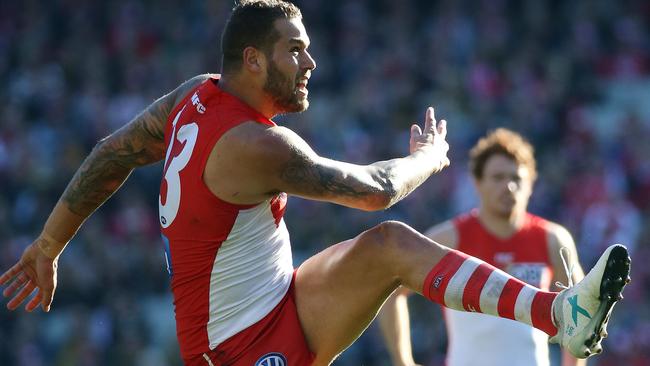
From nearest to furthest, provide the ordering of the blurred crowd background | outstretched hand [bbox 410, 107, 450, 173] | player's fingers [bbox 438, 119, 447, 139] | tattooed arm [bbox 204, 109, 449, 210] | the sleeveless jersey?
tattooed arm [bbox 204, 109, 449, 210] < outstretched hand [bbox 410, 107, 450, 173] < player's fingers [bbox 438, 119, 447, 139] < the sleeveless jersey < the blurred crowd background

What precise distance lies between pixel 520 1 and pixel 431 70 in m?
1.86

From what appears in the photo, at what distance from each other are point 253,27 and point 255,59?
0.13 metres

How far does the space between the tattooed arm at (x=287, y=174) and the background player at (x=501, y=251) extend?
181 cm

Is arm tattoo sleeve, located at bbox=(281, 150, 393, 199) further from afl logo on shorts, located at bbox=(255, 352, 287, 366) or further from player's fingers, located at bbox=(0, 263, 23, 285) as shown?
player's fingers, located at bbox=(0, 263, 23, 285)

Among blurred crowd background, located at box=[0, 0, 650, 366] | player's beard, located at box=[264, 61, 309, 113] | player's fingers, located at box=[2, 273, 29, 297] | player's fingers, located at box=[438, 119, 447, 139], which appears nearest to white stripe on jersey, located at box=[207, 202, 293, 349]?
player's beard, located at box=[264, 61, 309, 113]

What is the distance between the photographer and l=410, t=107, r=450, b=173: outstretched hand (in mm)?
5277

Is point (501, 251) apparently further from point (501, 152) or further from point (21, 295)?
point (21, 295)

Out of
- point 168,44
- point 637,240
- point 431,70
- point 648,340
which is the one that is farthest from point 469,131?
point 168,44

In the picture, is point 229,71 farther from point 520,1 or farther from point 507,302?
point 520,1

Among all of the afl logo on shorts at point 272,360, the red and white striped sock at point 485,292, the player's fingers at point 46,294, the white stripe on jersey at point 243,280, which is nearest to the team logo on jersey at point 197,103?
the white stripe on jersey at point 243,280

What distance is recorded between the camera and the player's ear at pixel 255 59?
16.7 ft

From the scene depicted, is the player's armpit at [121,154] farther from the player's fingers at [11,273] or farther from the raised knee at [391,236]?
the raised knee at [391,236]

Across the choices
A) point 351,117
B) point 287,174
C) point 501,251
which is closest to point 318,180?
point 287,174

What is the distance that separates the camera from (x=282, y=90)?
5113mm
